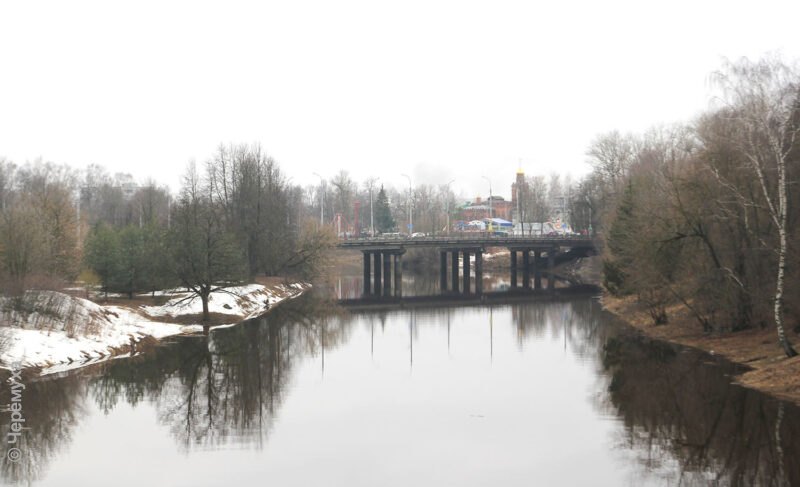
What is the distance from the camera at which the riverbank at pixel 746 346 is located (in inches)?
1129

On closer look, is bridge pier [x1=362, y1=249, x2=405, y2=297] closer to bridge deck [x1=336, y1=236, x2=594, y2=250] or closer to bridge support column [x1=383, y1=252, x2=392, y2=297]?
bridge support column [x1=383, y1=252, x2=392, y2=297]

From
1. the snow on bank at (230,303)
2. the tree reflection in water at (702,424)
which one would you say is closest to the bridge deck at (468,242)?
the snow on bank at (230,303)

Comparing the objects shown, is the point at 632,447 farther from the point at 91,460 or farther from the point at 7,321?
the point at 7,321

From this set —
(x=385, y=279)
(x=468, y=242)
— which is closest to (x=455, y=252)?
(x=468, y=242)

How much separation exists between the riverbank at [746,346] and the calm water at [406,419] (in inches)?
40.5

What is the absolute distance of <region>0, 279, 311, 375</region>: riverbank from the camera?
35031mm

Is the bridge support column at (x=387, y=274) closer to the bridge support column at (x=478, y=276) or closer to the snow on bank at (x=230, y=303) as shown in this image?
the bridge support column at (x=478, y=276)

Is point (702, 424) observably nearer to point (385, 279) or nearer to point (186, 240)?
point (186, 240)

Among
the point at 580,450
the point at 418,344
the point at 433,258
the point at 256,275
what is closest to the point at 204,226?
the point at 418,344

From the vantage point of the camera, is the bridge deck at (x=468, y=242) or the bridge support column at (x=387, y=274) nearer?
the bridge support column at (x=387, y=274)

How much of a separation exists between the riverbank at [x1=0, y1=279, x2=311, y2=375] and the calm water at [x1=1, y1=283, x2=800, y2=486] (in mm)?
1924

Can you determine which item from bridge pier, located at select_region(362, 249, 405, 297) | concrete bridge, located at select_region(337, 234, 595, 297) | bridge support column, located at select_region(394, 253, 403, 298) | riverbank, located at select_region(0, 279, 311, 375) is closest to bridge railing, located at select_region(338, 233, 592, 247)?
A: concrete bridge, located at select_region(337, 234, 595, 297)

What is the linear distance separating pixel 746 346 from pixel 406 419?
60.0ft

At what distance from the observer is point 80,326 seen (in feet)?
133
